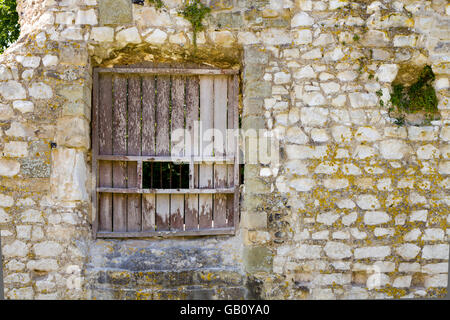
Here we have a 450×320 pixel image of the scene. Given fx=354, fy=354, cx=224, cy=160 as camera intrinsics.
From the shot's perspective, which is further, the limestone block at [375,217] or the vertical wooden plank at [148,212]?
the vertical wooden plank at [148,212]

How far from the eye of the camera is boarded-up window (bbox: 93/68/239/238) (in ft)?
10.7

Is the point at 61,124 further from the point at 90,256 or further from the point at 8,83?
the point at 90,256

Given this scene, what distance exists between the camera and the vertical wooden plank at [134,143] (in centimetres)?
329

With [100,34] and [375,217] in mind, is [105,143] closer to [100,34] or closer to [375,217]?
[100,34]

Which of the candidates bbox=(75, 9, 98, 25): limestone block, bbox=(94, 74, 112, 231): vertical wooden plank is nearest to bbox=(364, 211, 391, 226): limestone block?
bbox=(94, 74, 112, 231): vertical wooden plank

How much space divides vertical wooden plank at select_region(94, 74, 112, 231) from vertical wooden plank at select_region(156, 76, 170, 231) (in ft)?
1.44

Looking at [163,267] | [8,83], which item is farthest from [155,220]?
[8,83]

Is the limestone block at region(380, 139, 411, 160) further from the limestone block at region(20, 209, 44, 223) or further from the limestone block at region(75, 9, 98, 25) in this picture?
the limestone block at region(20, 209, 44, 223)

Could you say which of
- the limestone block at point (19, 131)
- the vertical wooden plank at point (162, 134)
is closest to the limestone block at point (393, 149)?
the vertical wooden plank at point (162, 134)

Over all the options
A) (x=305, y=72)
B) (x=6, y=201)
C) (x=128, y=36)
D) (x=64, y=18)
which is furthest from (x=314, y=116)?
(x=6, y=201)

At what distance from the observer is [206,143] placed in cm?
334

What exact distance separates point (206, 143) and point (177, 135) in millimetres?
284

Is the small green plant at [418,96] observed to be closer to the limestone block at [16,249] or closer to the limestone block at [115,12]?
the limestone block at [115,12]
